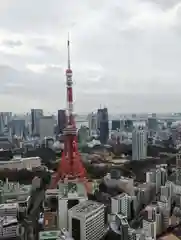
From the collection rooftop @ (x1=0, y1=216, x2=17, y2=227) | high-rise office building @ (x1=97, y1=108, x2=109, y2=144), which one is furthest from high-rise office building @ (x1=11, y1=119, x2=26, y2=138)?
rooftop @ (x1=0, y1=216, x2=17, y2=227)

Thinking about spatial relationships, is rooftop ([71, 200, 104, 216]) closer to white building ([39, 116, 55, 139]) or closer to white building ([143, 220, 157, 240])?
white building ([143, 220, 157, 240])

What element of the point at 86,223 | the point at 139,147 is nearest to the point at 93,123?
the point at 139,147

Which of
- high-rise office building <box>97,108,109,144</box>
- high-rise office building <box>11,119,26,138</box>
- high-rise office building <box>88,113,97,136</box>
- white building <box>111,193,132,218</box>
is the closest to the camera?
white building <box>111,193,132,218</box>

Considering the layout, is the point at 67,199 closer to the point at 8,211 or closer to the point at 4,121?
the point at 8,211

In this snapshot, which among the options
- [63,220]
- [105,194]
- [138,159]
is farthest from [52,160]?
[63,220]

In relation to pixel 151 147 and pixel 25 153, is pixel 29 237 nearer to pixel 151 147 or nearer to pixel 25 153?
pixel 25 153
